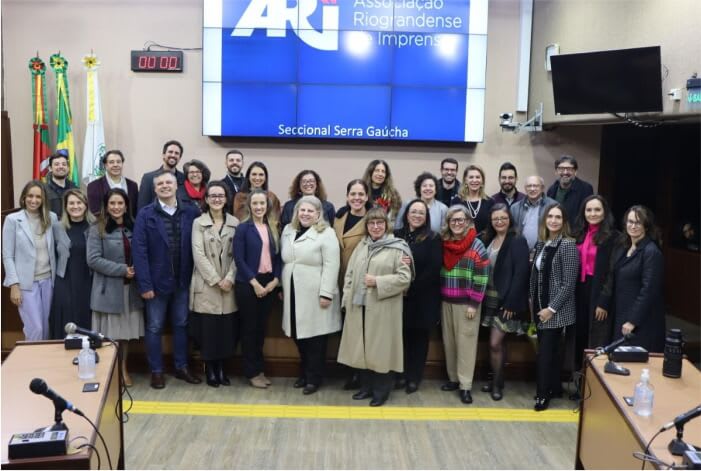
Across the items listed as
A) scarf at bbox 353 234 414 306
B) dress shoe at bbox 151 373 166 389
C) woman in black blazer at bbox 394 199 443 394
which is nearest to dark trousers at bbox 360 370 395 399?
woman in black blazer at bbox 394 199 443 394

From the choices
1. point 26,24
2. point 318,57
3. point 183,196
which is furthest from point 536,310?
point 26,24

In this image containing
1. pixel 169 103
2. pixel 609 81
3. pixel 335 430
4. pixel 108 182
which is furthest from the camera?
pixel 169 103

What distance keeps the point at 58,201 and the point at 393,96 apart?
3.62 meters

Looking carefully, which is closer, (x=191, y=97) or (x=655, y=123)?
(x=655, y=123)

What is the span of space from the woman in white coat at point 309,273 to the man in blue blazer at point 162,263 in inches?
29.2

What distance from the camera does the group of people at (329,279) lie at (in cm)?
441

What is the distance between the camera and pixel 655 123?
5.09 meters

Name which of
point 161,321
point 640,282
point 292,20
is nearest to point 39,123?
point 292,20

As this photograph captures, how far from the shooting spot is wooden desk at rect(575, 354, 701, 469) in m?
2.47

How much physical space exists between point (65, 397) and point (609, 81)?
4.41 meters

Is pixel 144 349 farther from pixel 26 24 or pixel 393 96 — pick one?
pixel 26 24

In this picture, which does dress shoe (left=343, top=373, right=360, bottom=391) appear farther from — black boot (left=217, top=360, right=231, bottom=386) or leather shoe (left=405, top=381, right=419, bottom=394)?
black boot (left=217, top=360, right=231, bottom=386)

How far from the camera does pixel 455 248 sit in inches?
177

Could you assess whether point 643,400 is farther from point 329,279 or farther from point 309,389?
point 309,389
